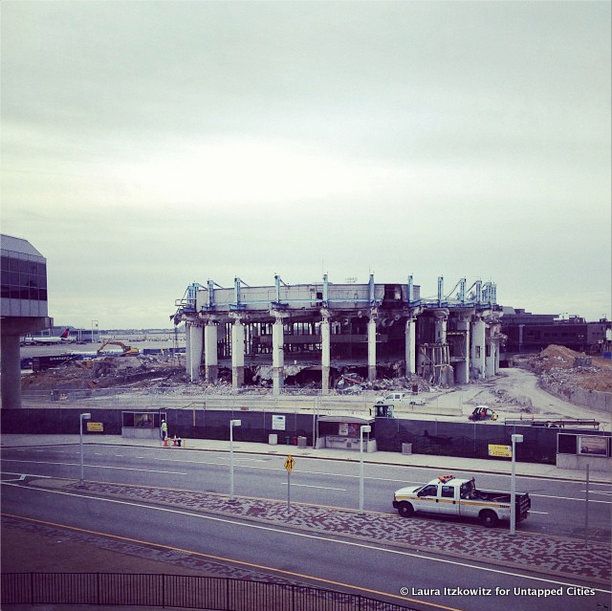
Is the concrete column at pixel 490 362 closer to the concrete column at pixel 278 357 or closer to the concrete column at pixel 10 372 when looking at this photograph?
the concrete column at pixel 278 357

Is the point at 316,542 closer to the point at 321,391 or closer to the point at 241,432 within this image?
the point at 241,432

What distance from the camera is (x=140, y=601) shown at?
63.9 ft

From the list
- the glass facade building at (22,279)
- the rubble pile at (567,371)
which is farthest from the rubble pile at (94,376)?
the rubble pile at (567,371)

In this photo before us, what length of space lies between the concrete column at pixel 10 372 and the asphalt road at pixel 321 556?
27.7 m

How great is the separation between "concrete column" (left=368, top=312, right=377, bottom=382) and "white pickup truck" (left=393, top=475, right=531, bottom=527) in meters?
52.2

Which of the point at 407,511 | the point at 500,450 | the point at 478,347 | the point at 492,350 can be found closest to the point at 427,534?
the point at 407,511

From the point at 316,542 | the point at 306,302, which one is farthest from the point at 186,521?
the point at 306,302

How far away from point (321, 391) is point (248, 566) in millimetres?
52277

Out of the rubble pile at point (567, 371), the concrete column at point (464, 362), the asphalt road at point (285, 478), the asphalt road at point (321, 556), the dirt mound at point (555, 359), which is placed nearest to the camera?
the asphalt road at point (321, 556)

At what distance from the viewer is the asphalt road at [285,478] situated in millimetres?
29047

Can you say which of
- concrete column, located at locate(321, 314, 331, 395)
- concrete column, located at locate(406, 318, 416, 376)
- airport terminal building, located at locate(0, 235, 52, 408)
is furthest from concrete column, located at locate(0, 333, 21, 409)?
concrete column, located at locate(406, 318, 416, 376)

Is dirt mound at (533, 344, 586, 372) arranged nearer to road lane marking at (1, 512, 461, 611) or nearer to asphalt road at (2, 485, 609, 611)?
asphalt road at (2, 485, 609, 611)

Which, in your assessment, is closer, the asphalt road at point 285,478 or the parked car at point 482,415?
the asphalt road at point 285,478

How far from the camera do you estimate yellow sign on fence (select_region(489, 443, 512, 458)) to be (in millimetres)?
40031
